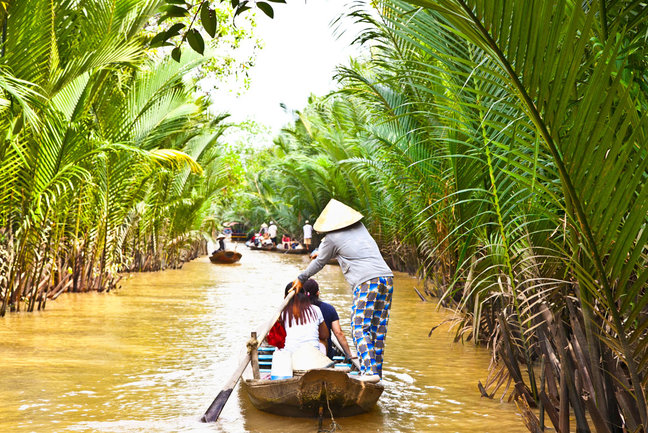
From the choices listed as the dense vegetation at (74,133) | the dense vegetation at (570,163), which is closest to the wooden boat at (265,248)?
the dense vegetation at (74,133)

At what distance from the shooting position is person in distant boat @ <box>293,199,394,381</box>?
5.77m

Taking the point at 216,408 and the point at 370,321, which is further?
the point at 370,321

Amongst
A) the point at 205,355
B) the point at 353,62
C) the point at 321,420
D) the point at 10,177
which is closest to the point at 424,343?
the point at 205,355

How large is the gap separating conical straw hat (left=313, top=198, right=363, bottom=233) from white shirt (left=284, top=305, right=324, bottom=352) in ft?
2.30

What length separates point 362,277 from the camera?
5.81m

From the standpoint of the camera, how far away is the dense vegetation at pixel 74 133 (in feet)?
27.8

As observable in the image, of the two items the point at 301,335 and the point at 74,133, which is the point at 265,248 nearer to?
the point at 74,133

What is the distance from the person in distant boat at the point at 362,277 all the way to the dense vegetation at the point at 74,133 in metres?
2.83

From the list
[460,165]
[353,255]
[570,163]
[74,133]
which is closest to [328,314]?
[353,255]

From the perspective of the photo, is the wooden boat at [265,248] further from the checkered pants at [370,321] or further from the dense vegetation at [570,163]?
the checkered pants at [370,321]

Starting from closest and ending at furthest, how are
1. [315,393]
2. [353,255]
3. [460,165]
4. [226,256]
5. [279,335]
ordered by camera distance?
1. [315,393]
2. [353,255]
3. [279,335]
4. [460,165]
5. [226,256]

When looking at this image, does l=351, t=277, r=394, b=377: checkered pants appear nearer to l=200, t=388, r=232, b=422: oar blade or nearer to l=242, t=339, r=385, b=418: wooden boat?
l=242, t=339, r=385, b=418: wooden boat

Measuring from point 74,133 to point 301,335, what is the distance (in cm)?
513

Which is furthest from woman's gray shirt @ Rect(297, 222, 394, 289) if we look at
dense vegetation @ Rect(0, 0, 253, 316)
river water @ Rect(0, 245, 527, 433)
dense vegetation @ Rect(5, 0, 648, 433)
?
dense vegetation @ Rect(0, 0, 253, 316)
